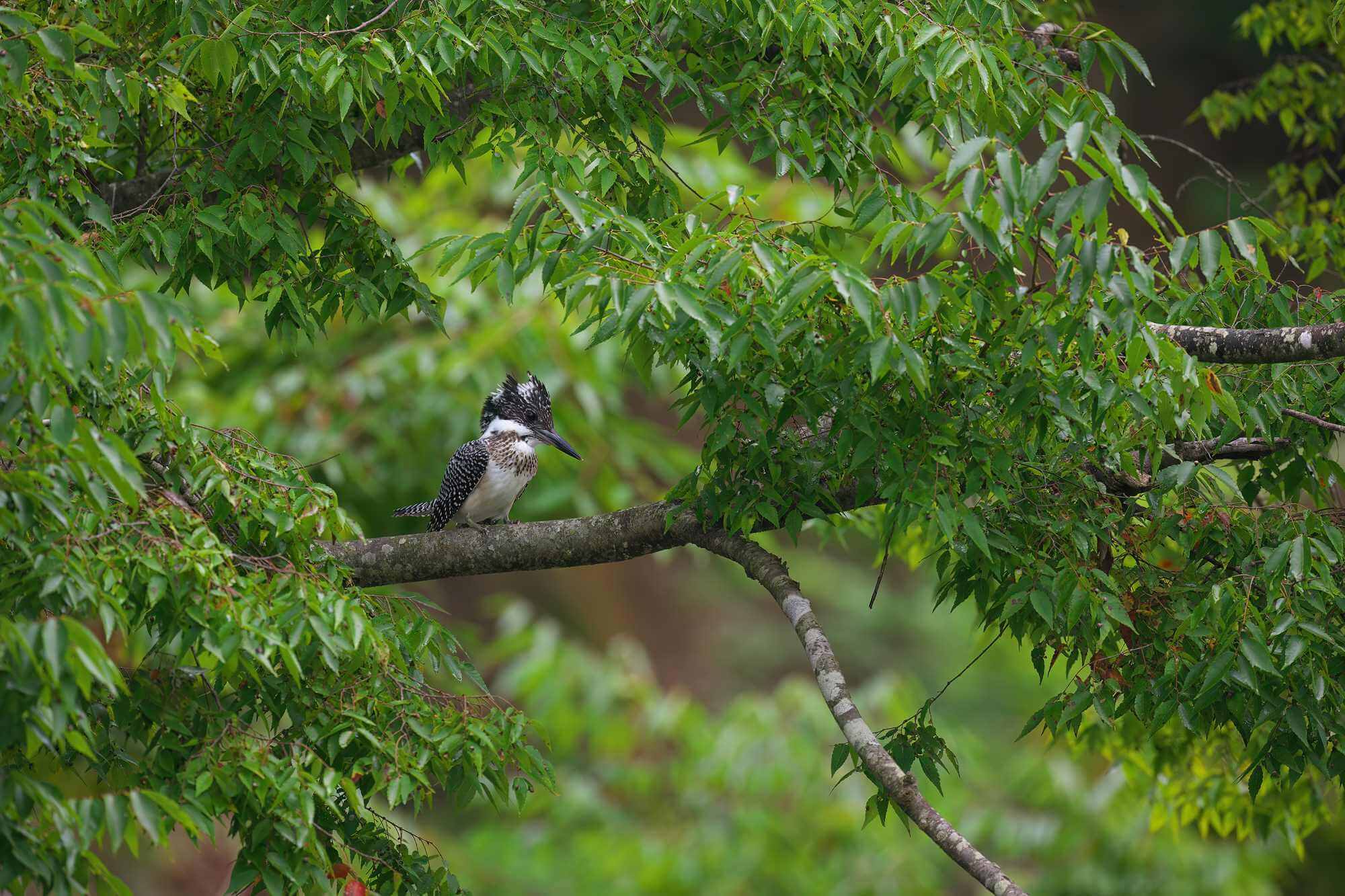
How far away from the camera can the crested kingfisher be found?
5.22 metres


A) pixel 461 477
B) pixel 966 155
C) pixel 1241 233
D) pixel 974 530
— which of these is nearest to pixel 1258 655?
pixel 974 530

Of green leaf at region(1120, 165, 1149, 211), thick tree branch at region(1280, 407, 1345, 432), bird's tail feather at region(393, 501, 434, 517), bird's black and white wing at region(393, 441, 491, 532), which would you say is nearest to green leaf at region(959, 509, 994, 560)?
green leaf at region(1120, 165, 1149, 211)

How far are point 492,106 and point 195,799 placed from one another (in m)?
1.86

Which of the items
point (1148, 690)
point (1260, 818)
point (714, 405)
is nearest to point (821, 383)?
point (714, 405)

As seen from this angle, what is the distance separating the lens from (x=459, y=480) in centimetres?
525

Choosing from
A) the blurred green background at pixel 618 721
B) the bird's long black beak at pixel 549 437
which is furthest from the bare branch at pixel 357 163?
the blurred green background at pixel 618 721

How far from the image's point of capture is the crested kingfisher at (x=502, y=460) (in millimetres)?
5223

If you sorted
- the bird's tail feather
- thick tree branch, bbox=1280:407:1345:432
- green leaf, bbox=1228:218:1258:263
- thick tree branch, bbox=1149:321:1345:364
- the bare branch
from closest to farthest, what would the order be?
green leaf, bbox=1228:218:1258:263, thick tree branch, bbox=1149:321:1345:364, thick tree branch, bbox=1280:407:1345:432, the bare branch, the bird's tail feather

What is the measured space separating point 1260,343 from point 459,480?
3.21m

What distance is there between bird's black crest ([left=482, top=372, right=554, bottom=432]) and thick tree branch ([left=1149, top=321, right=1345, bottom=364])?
2.71 metres

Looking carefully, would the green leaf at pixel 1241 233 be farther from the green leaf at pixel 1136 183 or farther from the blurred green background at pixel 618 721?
the blurred green background at pixel 618 721

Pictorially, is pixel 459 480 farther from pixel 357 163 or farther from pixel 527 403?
pixel 357 163

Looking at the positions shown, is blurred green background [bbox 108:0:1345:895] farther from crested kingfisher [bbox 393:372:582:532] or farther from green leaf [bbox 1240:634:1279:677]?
green leaf [bbox 1240:634:1279:677]

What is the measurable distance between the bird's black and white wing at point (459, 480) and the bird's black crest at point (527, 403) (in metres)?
0.21
